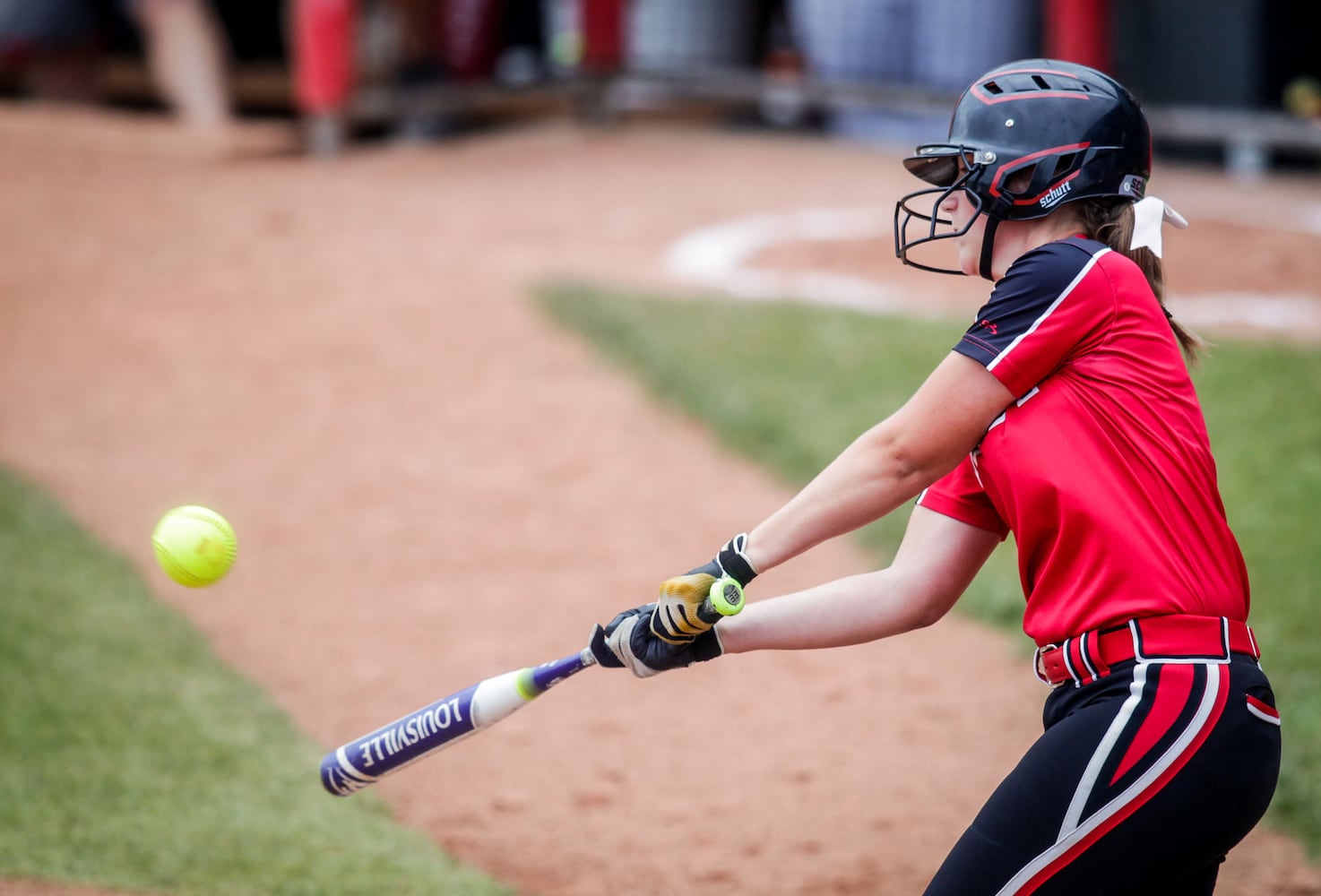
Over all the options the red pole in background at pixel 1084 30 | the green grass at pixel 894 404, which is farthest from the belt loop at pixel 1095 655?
the red pole in background at pixel 1084 30

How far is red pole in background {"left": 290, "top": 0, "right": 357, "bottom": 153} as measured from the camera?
10781mm

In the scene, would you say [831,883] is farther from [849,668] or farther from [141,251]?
[141,251]

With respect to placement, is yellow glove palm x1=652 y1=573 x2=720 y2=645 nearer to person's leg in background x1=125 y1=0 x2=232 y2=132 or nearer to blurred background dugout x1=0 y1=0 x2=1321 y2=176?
blurred background dugout x1=0 y1=0 x2=1321 y2=176

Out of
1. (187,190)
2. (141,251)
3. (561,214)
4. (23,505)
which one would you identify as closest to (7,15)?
(187,190)

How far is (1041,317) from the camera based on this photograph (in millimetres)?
2133

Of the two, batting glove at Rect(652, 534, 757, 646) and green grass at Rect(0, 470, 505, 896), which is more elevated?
batting glove at Rect(652, 534, 757, 646)

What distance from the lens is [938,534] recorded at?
2551 millimetres

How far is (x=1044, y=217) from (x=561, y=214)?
25.8 feet

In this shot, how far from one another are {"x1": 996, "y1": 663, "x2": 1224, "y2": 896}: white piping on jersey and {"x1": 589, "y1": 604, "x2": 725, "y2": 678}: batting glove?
0.72 m

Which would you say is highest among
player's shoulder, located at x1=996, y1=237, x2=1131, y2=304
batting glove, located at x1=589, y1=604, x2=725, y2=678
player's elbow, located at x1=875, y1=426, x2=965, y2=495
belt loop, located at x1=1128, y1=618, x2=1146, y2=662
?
player's shoulder, located at x1=996, y1=237, x2=1131, y2=304

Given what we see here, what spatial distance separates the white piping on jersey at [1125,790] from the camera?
208 centimetres

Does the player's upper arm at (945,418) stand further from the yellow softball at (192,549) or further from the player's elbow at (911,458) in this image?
the yellow softball at (192,549)

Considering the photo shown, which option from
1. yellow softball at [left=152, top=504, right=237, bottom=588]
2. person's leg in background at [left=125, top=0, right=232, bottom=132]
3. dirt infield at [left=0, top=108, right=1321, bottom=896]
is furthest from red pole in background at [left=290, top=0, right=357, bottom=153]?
yellow softball at [left=152, top=504, right=237, bottom=588]

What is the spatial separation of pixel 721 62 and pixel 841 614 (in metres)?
11.7
